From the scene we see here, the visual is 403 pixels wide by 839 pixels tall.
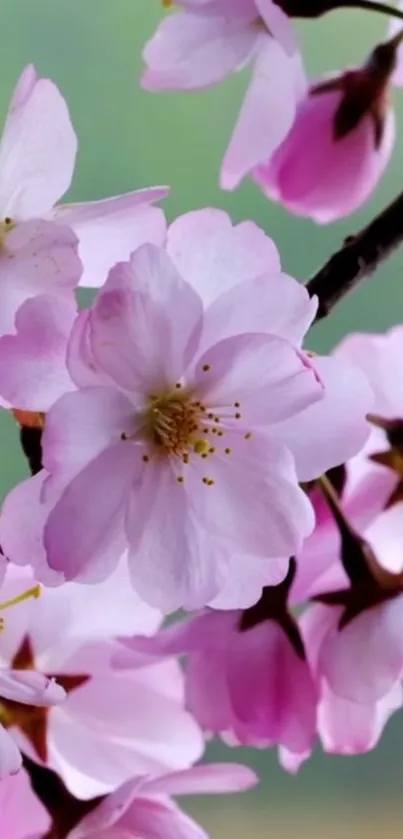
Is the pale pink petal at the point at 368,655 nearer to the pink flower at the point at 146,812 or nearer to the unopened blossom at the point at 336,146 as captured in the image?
the pink flower at the point at 146,812

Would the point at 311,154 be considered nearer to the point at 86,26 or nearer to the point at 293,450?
the point at 293,450

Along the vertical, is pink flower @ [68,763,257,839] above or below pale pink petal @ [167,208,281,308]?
below

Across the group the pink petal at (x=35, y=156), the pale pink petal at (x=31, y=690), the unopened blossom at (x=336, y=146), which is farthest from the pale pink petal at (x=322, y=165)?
the pale pink petal at (x=31, y=690)

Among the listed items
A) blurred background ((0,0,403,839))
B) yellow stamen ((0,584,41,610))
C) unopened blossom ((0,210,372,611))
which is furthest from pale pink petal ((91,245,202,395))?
blurred background ((0,0,403,839))

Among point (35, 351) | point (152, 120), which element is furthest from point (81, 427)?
point (152, 120)

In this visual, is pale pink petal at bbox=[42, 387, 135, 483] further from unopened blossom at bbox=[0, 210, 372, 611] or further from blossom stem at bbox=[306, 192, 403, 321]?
blossom stem at bbox=[306, 192, 403, 321]

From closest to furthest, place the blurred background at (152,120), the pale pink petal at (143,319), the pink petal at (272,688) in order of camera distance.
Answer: the pale pink petal at (143,319) → the pink petal at (272,688) → the blurred background at (152,120)

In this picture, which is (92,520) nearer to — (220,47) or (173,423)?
(173,423)
